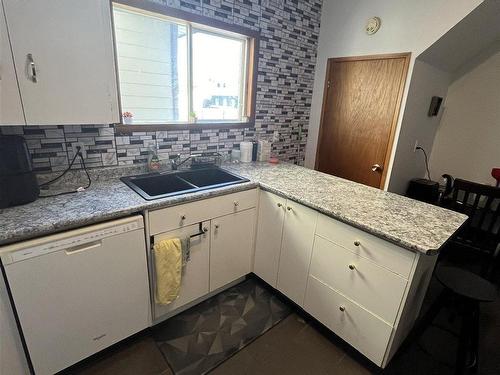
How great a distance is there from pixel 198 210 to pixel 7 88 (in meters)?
1.06

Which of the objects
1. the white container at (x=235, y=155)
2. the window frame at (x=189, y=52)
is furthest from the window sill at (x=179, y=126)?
the white container at (x=235, y=155)

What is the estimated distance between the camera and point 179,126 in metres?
2.05

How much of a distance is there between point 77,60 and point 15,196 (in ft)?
2.38

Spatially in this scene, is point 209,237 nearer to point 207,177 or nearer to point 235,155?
Result: point 207,177

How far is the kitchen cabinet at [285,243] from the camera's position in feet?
5.53

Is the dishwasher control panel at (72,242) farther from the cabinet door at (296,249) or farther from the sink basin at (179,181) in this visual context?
the cabinet door at (296,249)

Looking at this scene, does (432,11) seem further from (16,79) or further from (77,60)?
(16,79)

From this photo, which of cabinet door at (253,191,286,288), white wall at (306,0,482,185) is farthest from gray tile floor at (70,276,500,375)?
white wall at (306,0,482,185)

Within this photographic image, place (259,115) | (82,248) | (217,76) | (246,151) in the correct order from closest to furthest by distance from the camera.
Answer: (82,248) → (217,76) → (246,151) → (259,115)

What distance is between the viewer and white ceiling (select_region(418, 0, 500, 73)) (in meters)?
2.00

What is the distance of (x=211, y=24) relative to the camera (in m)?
2.01

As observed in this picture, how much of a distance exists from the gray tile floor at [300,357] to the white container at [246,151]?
1.41 meters

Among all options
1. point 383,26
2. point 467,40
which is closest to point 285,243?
point 383,26

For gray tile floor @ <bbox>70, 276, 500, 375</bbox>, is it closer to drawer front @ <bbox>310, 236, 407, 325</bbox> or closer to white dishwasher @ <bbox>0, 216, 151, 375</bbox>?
white dishwasher @ <bbox>0, 216, 151, 375</bbox>
